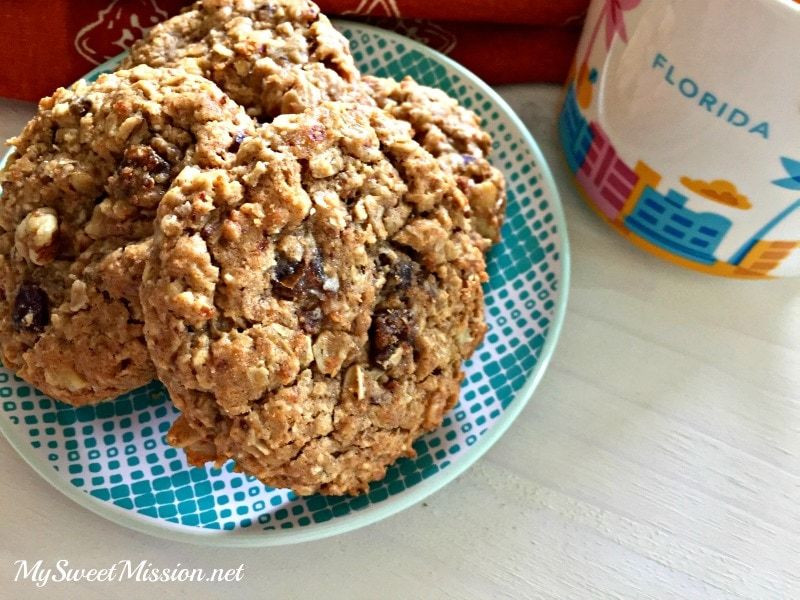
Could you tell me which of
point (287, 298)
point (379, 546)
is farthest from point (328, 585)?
point (287, 298)

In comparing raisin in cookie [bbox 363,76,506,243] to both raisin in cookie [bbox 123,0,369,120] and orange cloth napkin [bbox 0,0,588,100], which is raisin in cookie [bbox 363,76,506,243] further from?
orange cloth napkin [bbox 0,0,588,100]

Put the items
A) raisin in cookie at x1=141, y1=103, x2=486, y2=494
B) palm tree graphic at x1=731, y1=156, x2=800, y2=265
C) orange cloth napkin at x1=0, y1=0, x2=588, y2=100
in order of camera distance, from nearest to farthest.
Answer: raisin in cookie at x1=141, y1=103, x2=486, y2=494, palm tree graphic at x1=731, y1=156, x2=800, y2=265, orange cloth napkin at x1=0, y1=0, x2=588, y2=100

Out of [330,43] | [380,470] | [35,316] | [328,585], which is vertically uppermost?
[330,43]

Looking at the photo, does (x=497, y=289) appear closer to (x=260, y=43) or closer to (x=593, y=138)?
(x=593, y=138)

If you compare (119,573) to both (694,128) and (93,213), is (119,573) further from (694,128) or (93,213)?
(694,128)

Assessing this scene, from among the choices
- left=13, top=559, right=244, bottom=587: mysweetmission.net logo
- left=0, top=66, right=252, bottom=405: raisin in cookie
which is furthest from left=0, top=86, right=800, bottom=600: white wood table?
left=0, top=66, right=252, bottom=405: raisin in cookie

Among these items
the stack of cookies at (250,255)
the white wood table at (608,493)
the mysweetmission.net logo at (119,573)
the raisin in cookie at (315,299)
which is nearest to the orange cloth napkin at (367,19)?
the white wood table at (608,493)

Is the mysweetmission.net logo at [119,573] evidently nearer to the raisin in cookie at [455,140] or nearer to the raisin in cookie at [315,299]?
the raisin in cookie at [315,299]
